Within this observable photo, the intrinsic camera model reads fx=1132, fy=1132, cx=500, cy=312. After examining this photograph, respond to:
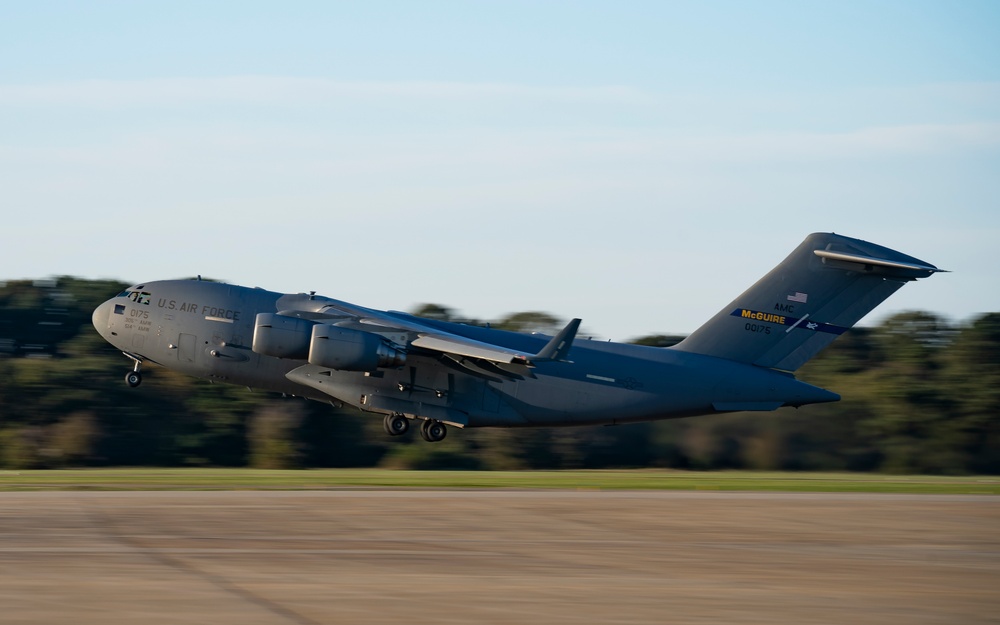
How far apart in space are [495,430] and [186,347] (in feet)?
46.6

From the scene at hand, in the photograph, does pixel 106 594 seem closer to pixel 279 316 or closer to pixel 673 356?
pixel 279 316

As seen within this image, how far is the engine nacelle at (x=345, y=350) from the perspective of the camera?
2253 centimetres

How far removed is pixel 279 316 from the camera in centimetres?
2278

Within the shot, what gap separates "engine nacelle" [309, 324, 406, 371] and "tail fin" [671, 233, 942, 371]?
701 centimetres

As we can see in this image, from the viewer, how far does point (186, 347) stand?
2375 centimetres

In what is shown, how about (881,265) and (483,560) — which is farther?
(881,265)

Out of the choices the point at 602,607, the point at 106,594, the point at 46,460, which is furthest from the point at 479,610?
the point at 46,460

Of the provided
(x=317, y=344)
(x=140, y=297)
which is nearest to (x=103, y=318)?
(x=140, y=297)

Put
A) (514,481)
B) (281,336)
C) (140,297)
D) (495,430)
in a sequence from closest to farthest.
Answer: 1. (281,336)
2. (140,297)
3. (514,481)
4. (495,430)

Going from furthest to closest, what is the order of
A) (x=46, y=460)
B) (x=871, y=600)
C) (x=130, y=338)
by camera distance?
(x=46, y=460) → (x=130, y=338) → (x=871, y=600)

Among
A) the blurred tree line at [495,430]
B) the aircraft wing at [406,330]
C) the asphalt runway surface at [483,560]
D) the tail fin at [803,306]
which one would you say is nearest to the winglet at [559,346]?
the aircraft wing at [406,330]

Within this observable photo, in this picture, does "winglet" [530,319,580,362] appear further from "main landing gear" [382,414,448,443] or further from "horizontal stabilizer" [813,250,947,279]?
"horizontal stabilizer" [813,250,947,279]

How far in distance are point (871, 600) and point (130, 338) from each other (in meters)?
17.5

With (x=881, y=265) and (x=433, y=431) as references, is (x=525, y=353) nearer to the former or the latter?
(x=433, y=431)
